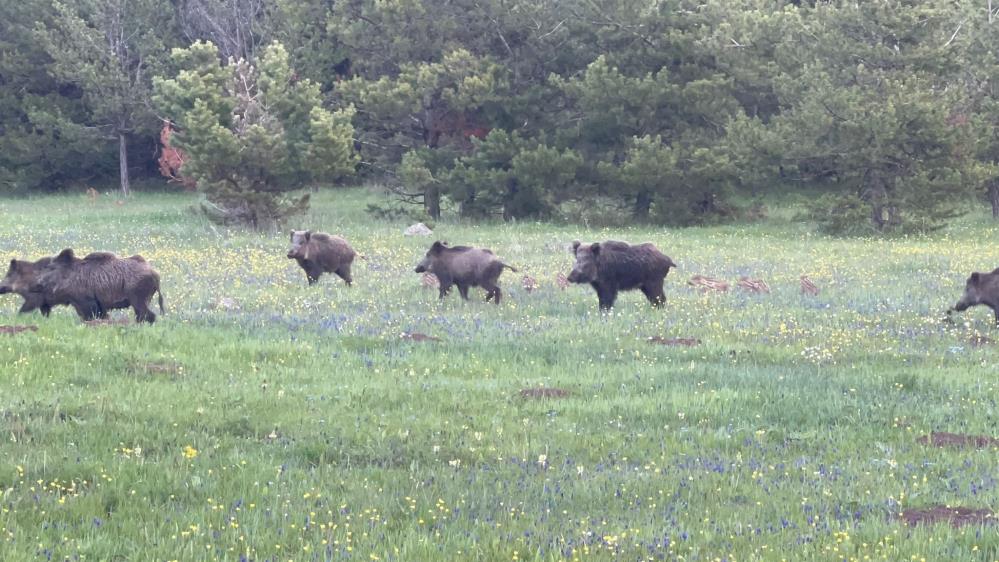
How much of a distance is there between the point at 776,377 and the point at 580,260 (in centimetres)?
644

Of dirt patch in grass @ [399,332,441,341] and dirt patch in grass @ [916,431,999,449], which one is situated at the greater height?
dirt patch in grass @ [916,431,999,449]

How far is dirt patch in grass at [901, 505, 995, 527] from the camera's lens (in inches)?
289

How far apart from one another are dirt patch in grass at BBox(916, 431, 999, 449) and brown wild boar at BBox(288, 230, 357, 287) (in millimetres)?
14026

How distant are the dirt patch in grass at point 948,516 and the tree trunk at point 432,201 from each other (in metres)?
36.4

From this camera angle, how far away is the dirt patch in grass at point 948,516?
24.1ft

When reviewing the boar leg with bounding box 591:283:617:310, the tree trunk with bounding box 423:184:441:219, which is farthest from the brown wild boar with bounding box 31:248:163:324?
the tree trunk with bounding box 423:184:441:219

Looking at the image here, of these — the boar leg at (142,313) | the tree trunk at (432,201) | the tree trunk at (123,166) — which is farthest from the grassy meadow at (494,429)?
the tree trunk at (123,166)

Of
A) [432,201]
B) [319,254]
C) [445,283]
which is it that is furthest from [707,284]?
[432,201]

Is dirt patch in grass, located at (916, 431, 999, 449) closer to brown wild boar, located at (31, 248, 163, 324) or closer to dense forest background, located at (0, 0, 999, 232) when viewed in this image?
brown wild boar, located at (31, 248, 163, 324)

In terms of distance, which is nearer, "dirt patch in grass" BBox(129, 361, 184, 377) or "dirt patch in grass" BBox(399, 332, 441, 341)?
"dirt patch in grass" BBox(129, 361, 184, 377)

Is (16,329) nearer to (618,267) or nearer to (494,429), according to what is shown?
(494,429)

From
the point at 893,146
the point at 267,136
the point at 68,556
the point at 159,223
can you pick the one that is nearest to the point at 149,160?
the point at 159,223

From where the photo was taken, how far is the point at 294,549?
6.65 metres

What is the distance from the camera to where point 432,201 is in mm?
44031
